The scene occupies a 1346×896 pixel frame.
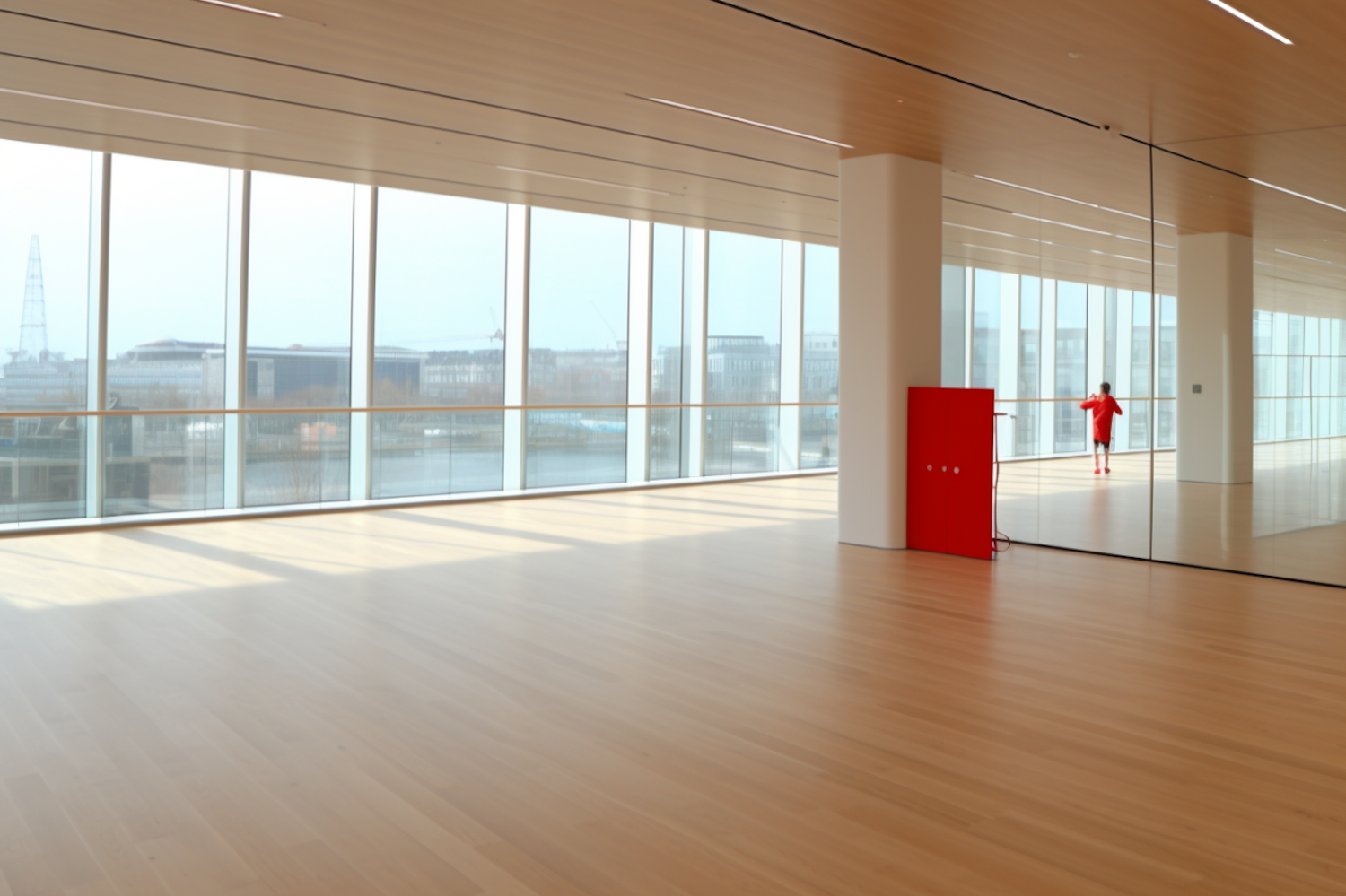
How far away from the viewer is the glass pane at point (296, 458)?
11.1 metres

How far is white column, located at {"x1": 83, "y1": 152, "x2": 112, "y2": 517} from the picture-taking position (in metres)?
10.2

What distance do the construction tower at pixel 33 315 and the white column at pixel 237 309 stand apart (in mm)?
1644

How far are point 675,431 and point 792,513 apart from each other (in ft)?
12.0

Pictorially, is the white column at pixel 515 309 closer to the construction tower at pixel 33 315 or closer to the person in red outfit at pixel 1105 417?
the construction tower at pixel 33 315

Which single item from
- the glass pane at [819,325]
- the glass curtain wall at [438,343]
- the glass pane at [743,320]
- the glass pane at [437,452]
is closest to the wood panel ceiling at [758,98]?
the glass curtain wall at [438,343]

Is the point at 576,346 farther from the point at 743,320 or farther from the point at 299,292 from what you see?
the point at 299,292

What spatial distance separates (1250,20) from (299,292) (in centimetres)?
930

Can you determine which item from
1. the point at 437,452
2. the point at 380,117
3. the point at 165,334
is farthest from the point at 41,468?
the point at 380,117

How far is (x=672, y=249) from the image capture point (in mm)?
14742

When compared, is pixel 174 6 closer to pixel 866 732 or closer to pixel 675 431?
pixel 866 732

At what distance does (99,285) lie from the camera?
10234 mm

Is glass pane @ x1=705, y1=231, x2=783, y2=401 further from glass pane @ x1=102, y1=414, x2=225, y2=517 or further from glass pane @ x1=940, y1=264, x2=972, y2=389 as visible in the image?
glass pane @ x1=102, y1=414, x2=225, y2=517

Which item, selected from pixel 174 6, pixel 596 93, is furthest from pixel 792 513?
pixel 174 6

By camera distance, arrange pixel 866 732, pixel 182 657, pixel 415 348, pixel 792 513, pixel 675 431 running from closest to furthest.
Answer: pixel 866 732
pixel 182 657
pixel 792 513
pixel 415 348
pixel 675 431
